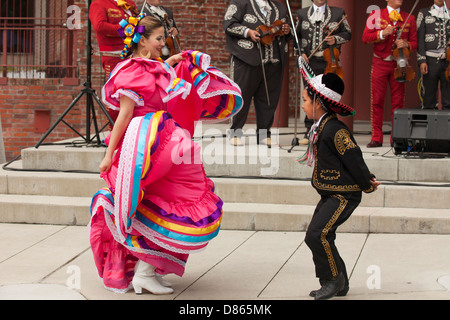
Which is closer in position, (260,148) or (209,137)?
(260,148)

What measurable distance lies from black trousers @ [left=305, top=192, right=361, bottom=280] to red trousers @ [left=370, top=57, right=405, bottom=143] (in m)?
4.19

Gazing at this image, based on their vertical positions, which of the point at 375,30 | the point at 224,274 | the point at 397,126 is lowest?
the point at 224,274

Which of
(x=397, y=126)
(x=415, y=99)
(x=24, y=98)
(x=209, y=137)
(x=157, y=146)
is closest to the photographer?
(x=157, y=146)

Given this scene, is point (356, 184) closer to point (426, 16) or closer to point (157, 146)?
point (157, 146)

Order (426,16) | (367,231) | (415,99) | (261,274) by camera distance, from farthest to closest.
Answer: (415,99) → (426,16) → (367,231) → (261,274)

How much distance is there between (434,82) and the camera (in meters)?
8.97

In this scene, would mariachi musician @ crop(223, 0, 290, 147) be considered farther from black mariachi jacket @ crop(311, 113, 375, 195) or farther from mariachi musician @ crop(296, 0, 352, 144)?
black mariachi jacket @ crop(311, 113, 375, 195)

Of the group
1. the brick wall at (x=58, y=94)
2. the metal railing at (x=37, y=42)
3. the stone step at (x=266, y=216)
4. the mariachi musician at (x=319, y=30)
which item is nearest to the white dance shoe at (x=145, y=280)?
the stone step at (x=266, y=216)

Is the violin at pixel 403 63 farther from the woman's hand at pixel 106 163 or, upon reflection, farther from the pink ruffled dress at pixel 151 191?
the woman's hand at pixel 106 163

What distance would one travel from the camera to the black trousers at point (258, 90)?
880 centimetres

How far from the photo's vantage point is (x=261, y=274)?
5.63m

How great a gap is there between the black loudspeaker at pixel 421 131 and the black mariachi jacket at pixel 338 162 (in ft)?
10.7

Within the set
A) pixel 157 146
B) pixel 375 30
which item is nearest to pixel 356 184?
pixel 157 146

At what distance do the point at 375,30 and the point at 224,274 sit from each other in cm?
435
